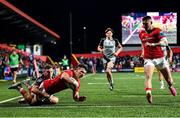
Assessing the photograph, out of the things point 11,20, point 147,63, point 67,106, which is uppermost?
point 11,20

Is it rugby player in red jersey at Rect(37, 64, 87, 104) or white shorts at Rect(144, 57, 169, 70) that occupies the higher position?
white shorts at Rect(144, 57, 169, 70)

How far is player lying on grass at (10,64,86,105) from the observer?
10.4 m

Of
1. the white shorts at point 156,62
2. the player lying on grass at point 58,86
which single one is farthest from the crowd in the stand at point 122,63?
the player lying on grass at point 58,86

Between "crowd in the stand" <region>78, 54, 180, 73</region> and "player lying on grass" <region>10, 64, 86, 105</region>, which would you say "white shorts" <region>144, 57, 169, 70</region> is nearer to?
"player lying on grass" <region>10, 64, 86, 105</region>

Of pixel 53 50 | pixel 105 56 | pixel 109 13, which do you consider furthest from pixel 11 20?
pixel 53 50

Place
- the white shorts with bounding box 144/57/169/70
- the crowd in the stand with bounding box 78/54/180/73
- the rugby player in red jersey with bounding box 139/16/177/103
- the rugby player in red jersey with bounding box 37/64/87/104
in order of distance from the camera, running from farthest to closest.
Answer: the crowd in the stand with bounding box 78/54/180/73 → the white shorts with bounding box 144/57/169/70 → the rugby player in red jersey with bounding box 139/16/177/103 → the rugby player in red jersey with bounding box 37/64/87/104

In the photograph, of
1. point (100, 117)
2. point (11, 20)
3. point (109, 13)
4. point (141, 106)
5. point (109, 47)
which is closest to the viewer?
point (100, 117)

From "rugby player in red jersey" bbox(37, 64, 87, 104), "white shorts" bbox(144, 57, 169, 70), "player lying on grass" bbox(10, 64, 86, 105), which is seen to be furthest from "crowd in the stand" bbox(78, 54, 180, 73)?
"rugby player in red jersey" bbox(37, 64, 87, 104)

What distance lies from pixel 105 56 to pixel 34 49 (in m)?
53.1

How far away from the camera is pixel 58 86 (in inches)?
423

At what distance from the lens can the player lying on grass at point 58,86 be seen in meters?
10.4

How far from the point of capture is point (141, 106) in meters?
10.5

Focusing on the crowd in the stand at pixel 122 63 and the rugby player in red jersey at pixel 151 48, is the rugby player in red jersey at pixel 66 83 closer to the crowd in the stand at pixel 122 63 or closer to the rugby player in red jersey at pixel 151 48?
the rugby player in red jersey at pixel 151 48

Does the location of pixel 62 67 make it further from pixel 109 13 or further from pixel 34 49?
pixel 109 13
